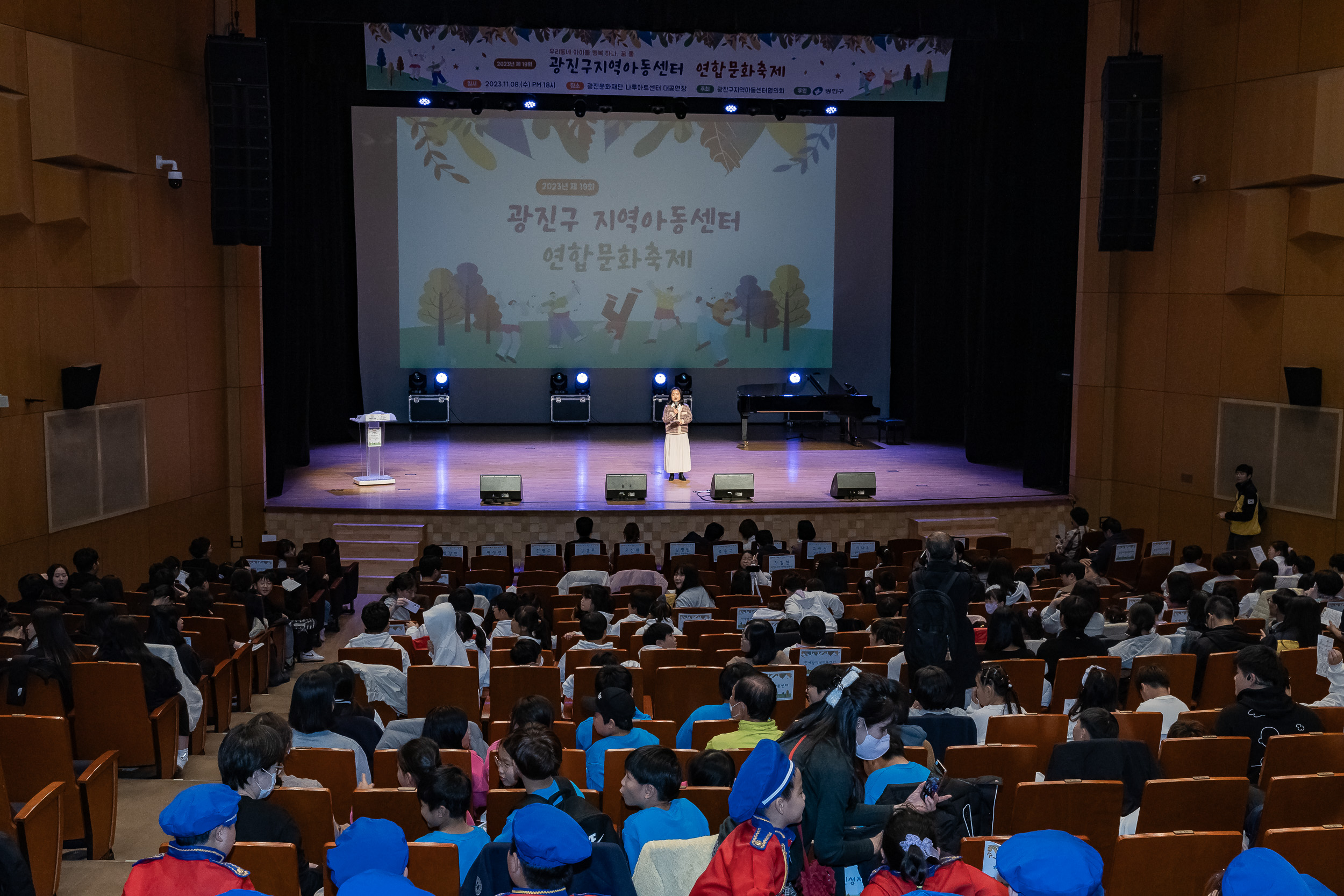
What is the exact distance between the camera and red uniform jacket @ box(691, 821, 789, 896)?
300 centimetres

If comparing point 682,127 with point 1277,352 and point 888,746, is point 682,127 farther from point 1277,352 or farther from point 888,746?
point 888,746

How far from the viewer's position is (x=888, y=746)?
4.15 metres

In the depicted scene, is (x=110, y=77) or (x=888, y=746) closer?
(x=888, y=746)

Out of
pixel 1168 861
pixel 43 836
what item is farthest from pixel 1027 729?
pixel 43 836

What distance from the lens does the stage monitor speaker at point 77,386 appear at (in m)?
11.2

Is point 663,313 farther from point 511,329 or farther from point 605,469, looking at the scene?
point 605,469

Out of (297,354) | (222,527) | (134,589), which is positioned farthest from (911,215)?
(134,589)

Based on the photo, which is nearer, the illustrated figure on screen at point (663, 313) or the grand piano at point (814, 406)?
the grand piano at point (814, 406)

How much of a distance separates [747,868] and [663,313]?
17.8m

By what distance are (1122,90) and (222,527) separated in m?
10.8

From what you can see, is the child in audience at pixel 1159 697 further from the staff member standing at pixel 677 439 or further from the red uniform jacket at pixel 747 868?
the staff member standing at pixel 677 439

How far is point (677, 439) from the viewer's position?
15.5 m

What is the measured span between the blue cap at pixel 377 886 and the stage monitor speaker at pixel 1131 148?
1229 cm

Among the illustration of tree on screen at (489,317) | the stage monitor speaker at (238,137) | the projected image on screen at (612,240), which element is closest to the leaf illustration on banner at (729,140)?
the projected image on screen at (612,240)
